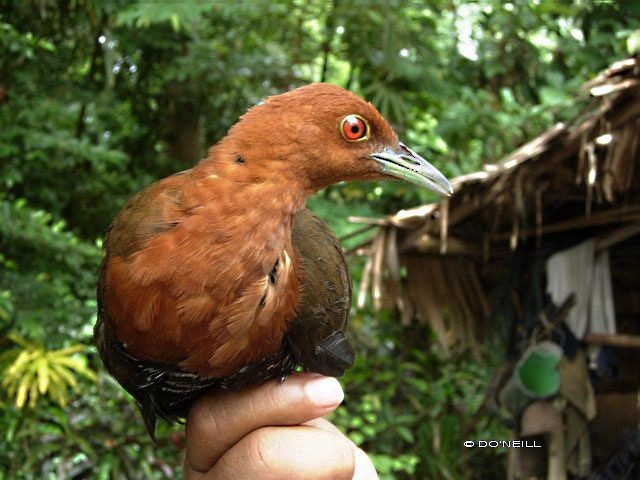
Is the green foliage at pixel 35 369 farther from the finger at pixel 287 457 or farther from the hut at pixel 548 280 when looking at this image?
the finger at pixel 287 457

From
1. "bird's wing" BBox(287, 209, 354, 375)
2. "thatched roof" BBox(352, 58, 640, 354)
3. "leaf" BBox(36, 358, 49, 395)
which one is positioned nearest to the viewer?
"bird's wing" BBox(287, 209, 354, 375)

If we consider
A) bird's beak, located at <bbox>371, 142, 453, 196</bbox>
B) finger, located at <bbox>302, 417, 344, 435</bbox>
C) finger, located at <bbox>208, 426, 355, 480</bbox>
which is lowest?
finger, located at <bbox>302, 417, 344, 435</bbox>

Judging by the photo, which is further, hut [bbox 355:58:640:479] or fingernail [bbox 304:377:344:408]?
hut [bbox 355:58:640:479]

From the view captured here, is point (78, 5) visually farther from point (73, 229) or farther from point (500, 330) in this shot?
point (500, 330)

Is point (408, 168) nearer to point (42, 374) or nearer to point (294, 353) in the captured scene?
point (294, 353)

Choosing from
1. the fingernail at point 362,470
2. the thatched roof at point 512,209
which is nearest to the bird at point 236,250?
the fingernail at point 362,470

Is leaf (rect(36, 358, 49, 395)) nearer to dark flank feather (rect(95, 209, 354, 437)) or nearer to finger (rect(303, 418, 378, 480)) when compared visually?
dark flank feather (rect(95, 209, 354, 437))

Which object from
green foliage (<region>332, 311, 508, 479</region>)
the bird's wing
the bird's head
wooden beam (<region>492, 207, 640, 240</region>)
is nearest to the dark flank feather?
the bird's wing
